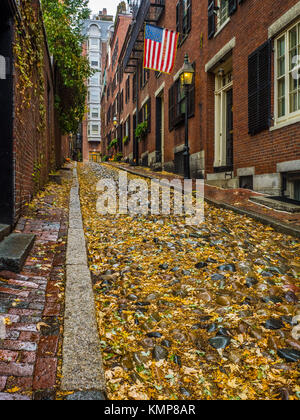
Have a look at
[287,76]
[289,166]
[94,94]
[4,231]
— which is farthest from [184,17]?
[94,94]

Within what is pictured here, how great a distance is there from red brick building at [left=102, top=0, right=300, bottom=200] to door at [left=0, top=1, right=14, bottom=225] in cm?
537

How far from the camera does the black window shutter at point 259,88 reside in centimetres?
752

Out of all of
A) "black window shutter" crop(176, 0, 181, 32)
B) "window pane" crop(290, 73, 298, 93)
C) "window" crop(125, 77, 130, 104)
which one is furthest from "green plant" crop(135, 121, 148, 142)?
"window pane" crop(290, 73, 298, 93)

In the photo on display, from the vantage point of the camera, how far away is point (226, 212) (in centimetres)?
634

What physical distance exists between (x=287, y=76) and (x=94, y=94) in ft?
177

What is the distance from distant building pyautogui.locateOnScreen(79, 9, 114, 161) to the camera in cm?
5340

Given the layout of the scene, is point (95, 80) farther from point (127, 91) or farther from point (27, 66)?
point (27, 66)

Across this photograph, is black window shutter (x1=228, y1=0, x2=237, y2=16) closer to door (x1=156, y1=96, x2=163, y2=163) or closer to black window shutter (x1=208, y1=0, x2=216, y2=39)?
black window shutter (x1=208, y1=0, x2=216, y2=39)

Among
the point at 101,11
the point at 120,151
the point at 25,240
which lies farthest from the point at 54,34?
the point at 101,11

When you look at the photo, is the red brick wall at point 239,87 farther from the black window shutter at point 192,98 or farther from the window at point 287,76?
the window at point 287,76

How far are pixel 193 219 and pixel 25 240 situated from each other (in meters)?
3.00

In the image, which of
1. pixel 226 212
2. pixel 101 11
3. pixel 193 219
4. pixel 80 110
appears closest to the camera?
pixel 193 219

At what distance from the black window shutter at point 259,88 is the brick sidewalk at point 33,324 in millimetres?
5916
